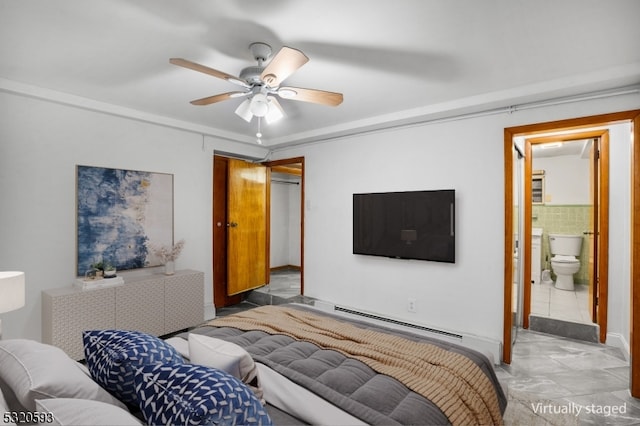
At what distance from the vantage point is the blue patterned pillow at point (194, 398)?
965 mm

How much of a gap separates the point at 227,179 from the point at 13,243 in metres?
2.45

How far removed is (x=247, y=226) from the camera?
16.5ft

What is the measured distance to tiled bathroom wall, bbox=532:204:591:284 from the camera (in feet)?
19.0

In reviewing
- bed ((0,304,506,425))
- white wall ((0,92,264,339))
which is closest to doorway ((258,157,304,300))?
white wall ((0,92,264,339))

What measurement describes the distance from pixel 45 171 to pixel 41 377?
102 inches

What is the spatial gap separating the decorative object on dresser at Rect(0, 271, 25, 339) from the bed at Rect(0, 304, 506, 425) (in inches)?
27.3

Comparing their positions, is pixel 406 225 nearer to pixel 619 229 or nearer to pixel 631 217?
pixel 631 217

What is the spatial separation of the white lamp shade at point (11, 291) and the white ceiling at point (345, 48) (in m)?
1.52

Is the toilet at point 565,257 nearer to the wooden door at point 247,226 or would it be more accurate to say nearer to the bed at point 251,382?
the bed at point 251,382

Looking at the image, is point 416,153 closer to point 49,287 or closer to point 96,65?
point 96,65

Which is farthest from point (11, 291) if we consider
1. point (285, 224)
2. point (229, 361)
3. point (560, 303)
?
point (560, 303)

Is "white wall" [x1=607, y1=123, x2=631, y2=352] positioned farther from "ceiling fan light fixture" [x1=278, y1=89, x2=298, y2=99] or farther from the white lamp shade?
the white lamp shade

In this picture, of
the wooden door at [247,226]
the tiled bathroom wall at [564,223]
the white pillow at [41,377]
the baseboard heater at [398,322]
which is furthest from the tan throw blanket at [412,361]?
the tiled bathroom wall at [564,223]

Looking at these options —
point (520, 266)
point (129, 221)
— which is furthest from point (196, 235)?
point (520, 266)
